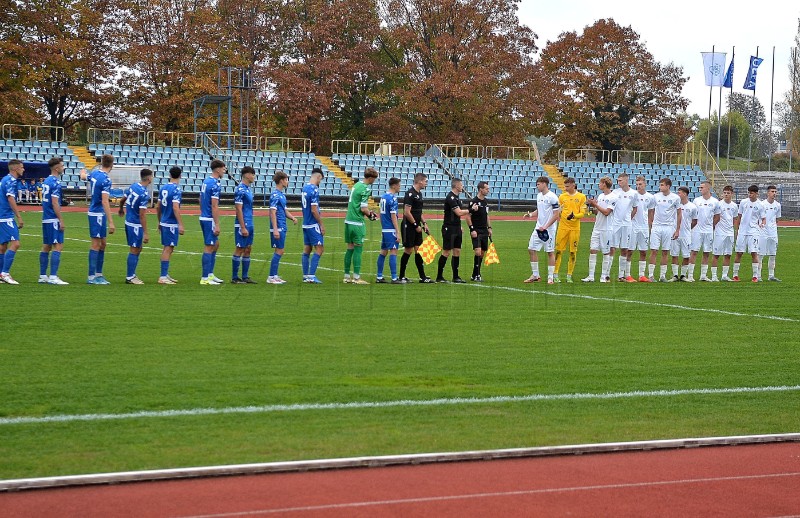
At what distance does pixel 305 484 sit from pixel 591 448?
211 centimetres

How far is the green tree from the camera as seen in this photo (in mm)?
69500

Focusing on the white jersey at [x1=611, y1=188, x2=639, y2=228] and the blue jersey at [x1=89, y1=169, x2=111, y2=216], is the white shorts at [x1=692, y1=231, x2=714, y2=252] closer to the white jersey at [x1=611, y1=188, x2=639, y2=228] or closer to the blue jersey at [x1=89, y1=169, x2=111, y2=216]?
the white jersey at [x1=611, y1=188, x2=639, y2=228]

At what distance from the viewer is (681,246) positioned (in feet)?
67.7

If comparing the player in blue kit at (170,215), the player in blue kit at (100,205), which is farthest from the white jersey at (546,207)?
the player in blue kit at (100,205)

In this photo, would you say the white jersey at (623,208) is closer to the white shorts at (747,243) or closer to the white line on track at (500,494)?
the white shorts at (747,243)

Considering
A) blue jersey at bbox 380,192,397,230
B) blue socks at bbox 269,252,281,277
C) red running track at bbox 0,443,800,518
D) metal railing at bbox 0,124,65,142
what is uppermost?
metal railing at bbox 0,124,65,142

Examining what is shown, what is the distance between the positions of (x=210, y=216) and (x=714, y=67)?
169 ft

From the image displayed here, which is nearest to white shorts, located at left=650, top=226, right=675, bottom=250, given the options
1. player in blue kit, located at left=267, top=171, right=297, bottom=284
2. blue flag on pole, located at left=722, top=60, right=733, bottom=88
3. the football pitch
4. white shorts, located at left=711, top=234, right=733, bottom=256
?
white shorts, located at left=711, top=234, right=733, bottom=256

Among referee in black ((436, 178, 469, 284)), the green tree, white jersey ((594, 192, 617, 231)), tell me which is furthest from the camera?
the green tree

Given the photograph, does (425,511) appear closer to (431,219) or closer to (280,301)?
(280,301)

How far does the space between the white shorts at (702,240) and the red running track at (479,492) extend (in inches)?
564

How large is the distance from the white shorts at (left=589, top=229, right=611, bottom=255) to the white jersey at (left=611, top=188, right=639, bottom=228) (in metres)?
0.27

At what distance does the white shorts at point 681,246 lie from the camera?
20609mm

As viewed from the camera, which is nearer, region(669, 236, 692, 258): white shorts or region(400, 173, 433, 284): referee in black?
region(400, 173, 433, 284): referee in black
